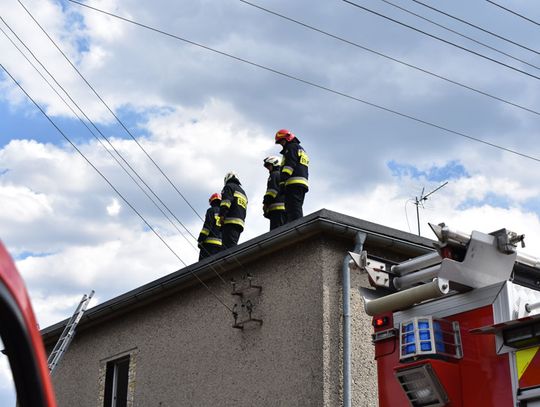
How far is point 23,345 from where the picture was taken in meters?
1.78

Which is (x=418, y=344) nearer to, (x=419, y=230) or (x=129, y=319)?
(x=129, y=319)

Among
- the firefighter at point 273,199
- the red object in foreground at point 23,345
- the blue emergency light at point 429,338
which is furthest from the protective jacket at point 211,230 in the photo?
the red object in foreground at point 23,345

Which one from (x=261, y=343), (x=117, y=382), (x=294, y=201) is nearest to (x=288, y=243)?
(x=261, y=343)

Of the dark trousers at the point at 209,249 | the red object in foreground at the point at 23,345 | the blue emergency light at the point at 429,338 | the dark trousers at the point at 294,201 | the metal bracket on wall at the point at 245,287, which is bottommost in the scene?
the red object in foreground at the point at 23,345

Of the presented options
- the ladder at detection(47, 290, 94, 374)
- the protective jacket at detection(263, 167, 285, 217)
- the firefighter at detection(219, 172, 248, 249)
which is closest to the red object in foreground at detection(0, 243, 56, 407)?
the ladder at detection(47, 290, 94, 374)

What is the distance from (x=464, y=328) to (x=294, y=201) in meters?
7.04

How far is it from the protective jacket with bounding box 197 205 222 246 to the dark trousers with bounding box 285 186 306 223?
2.44 meters

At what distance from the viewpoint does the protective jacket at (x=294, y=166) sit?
11.6 metres

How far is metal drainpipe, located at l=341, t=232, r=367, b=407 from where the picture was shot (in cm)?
839

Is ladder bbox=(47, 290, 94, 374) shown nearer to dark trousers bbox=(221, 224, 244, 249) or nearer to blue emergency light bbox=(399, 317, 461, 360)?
dark trousers bbox=(221, 224, 244, 249)

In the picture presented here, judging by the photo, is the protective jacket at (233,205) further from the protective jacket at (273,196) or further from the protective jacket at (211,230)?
the protective jacket at (211,230)

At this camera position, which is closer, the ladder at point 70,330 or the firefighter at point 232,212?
the ladder at point 70,330

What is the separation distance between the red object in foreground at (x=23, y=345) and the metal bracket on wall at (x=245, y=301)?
25.2ft

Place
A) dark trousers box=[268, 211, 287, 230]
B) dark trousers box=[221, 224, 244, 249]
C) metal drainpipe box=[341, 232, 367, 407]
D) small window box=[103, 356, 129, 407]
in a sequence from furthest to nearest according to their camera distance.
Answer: dark trousers box=[221, 224, 244, 249] → dark trousers box=[268, 211, 287, 230] → small window box=[103, 356, 129, 407] → metal drainpipe box=[341, 232, 367, 407]
